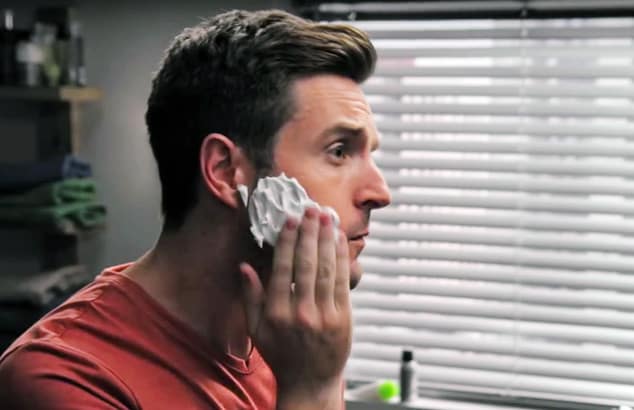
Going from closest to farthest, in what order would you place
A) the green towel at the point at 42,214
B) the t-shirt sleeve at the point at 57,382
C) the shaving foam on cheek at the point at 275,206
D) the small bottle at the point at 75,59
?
the t-shirt sleeve at the point at 57,382
the shaving foam on cheek at the point at 275,206
the green towel at the point at 42,214
the small bottle at the point at 75,59

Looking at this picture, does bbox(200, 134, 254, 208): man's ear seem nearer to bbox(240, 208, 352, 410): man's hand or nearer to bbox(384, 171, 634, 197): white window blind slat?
bbox(240, 208, 352, 410): man's hand

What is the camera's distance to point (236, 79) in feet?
3.79

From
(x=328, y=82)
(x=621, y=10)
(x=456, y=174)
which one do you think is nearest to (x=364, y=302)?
(x=456, y=174)

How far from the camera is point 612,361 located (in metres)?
2.00

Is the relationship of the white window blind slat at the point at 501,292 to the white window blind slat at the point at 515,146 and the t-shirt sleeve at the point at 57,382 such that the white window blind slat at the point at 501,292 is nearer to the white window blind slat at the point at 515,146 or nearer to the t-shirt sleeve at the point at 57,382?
the white window blind slat at the point at 515,146

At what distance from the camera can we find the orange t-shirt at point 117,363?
1011 millimetres

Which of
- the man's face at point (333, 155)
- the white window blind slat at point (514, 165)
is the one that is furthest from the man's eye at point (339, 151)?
the white window blind slat at point (514, 165)

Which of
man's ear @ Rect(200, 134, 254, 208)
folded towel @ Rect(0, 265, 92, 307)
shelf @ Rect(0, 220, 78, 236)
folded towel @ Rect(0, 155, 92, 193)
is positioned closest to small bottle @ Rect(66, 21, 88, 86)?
folded towel @ Rect(0, 155, 92, 193)

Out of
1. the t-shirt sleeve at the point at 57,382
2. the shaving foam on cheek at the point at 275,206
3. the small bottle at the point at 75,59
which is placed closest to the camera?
the t-shirt sleeve at the point at 57,382

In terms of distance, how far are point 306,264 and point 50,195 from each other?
3.58 feet

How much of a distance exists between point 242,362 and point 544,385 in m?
1.08

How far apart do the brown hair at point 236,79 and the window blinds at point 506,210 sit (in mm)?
889

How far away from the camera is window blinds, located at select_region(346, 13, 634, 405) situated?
2.00 metres

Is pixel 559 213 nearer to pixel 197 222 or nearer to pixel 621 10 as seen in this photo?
pixel 621 10
